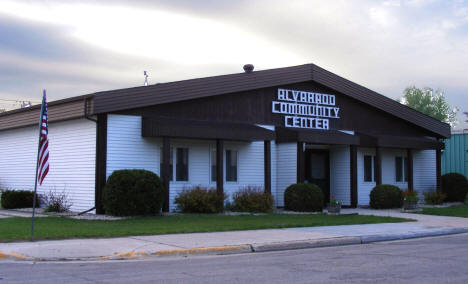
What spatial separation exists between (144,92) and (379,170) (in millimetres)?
11756

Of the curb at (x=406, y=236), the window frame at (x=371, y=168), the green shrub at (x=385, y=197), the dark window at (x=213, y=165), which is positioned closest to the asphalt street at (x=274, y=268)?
the curb at (x=406, y=236)

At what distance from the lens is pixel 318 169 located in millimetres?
26047

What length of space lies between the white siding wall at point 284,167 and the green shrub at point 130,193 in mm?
7051

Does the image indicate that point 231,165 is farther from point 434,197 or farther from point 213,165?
point 434,197

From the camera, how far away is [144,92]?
1919 centimetres

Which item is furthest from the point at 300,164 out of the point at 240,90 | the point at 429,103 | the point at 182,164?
the point at 429,103

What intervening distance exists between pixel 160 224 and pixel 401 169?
16.4m

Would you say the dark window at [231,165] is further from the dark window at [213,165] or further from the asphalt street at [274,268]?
the asphalt street at [274,268]

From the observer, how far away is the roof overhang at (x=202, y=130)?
19125 millimetres

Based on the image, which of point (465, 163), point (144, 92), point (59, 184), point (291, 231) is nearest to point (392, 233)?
point (291, 231)

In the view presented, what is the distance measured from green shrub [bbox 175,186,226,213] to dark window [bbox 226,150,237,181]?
241cm

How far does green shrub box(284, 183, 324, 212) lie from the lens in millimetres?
21266

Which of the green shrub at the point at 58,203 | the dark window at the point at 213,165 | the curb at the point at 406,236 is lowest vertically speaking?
the curb at the point at 406,236

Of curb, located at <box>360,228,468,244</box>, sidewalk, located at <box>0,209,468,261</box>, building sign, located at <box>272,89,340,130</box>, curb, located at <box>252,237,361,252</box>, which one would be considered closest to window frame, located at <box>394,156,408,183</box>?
building sign, located at <box>272,89,340,130</box>
